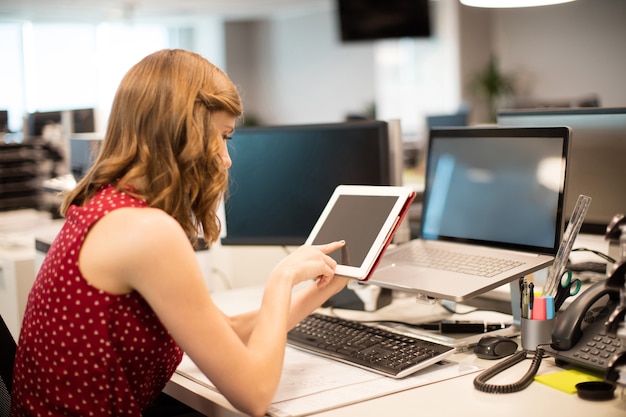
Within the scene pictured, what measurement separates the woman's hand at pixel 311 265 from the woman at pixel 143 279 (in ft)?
0.13

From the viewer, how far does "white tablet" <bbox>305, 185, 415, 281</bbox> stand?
55.2 inches

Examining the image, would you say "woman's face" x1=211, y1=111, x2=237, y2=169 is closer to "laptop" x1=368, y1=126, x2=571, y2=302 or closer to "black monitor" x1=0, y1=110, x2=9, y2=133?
"laptop" x1=368, y1=126, x2=571, y2=302

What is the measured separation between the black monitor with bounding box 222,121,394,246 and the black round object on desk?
74 centimetres

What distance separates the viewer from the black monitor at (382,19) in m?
8.12

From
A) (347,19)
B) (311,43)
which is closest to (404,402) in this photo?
(347,19)

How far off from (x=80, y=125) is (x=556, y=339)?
144 inches

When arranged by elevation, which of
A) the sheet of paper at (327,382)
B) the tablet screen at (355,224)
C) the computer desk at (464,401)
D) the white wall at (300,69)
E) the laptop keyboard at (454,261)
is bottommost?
the computer desk at (464,401)

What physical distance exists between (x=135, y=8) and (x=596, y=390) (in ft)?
31.2

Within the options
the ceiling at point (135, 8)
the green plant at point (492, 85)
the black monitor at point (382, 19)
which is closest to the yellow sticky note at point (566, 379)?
the black monitor at point (382, 19)

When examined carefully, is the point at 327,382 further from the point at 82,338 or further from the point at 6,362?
the point at 6,362

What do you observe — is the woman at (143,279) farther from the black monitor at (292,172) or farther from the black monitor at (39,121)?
the black monitor at (39,121)

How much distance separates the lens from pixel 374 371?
1378 mm

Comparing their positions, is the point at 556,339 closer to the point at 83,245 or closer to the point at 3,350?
the point at 83,245

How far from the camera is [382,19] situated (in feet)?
26.6
